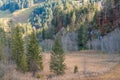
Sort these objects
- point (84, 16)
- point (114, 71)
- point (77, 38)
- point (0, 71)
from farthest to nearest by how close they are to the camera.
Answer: point (84, 16) < point (77, 38) < point (114, 71) < point (0, 71)

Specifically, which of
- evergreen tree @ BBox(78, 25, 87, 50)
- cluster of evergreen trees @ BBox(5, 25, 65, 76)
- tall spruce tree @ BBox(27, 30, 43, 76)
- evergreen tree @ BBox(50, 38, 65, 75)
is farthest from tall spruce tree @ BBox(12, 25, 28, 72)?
evergreen tree @ BBox(78, 25, 87, 50)

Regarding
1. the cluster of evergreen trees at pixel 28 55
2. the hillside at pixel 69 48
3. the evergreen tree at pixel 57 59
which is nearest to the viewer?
the hillside at pixel 69 48

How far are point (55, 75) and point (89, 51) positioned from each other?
155 ft

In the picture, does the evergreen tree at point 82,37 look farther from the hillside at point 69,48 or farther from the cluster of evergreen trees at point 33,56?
the cluster of evergreen trees at point 33,56

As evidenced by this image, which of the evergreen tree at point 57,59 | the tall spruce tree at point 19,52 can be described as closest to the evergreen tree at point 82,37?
the tall spruce tree at point 19,52

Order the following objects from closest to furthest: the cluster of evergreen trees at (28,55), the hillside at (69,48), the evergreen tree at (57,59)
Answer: the hillside at (69,48), the evergreen tree at (57,59), the cluster of evergreen trees at (28,55)

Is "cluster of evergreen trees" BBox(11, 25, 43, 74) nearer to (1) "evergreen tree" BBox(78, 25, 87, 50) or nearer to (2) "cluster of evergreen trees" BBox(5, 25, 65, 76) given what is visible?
(2) "cluster of evergreen trees" BBox(5, 25, 65, 76)

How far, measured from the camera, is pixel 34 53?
6050cm

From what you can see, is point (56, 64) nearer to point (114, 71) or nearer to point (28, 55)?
point (28, 55)

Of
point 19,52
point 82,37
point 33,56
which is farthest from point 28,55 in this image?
point 82,37

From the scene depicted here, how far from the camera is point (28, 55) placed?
201 feet

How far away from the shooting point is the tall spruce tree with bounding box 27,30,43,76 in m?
60.2

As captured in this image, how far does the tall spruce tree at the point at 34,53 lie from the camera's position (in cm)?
6019

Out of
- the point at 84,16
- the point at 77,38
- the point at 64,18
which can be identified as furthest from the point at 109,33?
the point at 64,18
